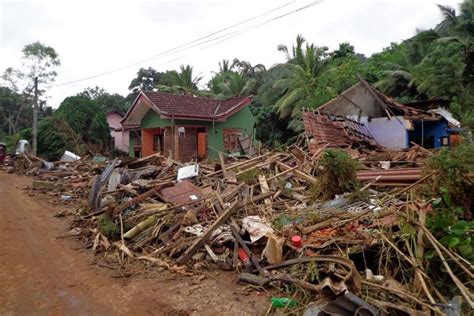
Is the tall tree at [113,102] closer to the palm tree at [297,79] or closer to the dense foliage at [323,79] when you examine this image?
the dense foliage at [323,79]

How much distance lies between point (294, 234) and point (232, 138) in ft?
47.1

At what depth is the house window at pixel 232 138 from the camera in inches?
744

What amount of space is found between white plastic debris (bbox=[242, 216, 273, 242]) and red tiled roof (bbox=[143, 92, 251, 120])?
38.1 feet

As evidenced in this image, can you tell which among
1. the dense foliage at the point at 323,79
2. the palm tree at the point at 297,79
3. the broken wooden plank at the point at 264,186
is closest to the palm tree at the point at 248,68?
the dense foliage at the point at 323,79

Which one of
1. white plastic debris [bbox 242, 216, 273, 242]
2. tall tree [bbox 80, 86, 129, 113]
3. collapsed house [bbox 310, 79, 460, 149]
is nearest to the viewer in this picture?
white plastic debris [bbox 242, 216, 273, 242]

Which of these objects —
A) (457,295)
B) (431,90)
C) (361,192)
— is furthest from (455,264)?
(431,90)

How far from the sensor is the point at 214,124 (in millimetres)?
18219

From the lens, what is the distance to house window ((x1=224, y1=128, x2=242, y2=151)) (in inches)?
744

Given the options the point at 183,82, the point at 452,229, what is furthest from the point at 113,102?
the point at 452,229

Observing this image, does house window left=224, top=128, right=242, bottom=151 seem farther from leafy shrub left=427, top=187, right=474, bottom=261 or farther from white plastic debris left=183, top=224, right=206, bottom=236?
leafy shrub left=427, top=187, right=474, bottom=261

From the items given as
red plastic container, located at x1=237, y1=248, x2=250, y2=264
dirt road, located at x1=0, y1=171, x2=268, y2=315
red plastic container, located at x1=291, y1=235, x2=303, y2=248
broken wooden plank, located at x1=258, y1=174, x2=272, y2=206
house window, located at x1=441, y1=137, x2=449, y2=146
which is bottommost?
dirt road, located at x1=0, y1=171, x2=268, y2=315

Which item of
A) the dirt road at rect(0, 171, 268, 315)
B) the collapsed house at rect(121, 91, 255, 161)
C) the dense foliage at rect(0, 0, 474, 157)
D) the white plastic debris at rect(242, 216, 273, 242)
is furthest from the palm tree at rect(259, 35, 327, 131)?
the dirt road at rect(0, 171, 268, 315)

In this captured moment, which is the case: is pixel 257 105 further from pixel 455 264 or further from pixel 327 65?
pixel 455 264

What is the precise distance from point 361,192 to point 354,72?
17804 millimetres
